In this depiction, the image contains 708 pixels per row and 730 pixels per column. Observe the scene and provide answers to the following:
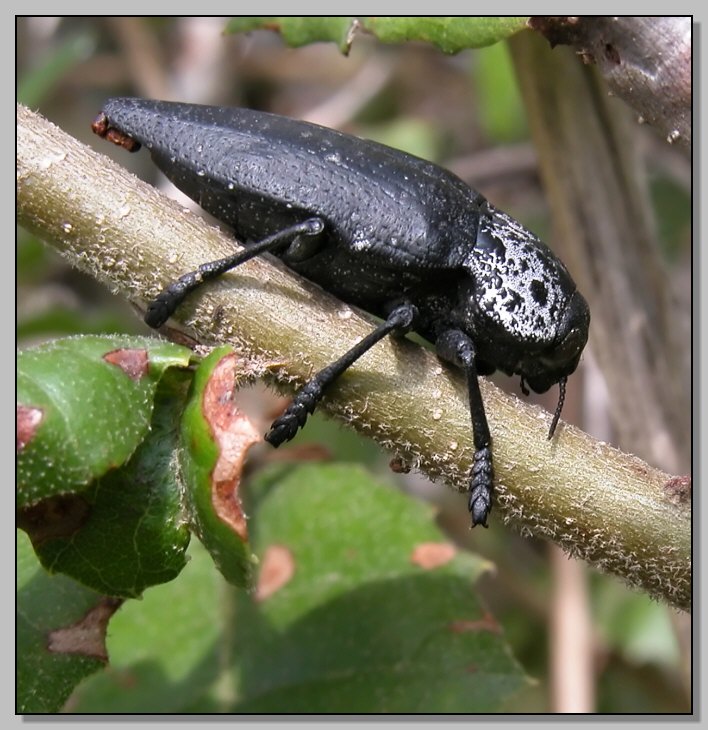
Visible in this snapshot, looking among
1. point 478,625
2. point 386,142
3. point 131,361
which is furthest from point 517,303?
point 386,142

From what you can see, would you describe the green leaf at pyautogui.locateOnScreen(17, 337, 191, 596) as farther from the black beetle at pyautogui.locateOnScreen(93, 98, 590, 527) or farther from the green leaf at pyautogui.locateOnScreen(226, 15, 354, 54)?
the green leaf at pyautogui.locateOnScreen(226, 15, 354, 54)

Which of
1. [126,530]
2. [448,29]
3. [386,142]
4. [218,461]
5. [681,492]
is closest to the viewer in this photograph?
[218,461]

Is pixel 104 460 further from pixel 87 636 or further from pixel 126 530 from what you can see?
pixel 87 636

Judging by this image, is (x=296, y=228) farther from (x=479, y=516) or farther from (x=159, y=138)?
(x=479, y=516)

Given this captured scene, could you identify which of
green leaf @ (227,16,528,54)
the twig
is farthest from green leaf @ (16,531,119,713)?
green leaf @ (227,16,528,54)

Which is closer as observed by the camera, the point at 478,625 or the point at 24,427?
the point at 24,427

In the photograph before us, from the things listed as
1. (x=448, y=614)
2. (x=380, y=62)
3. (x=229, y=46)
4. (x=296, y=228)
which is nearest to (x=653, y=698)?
(x=448, y=614)
